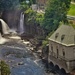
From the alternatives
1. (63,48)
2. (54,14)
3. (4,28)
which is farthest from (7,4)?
(63,48)

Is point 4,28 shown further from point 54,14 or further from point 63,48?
Result: point 63,48

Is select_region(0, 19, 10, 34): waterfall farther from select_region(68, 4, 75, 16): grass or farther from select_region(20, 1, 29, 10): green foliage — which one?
select_region(68, 4, 75, 16): grass

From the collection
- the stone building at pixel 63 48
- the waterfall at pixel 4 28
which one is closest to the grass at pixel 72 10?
the stone building at pixel 63 48

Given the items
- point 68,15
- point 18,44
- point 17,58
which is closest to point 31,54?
point 17,58

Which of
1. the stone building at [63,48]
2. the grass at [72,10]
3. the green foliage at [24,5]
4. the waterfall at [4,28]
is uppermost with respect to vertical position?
the grass at [72,10]

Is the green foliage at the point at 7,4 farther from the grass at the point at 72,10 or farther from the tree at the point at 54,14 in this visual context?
the tree at the point at 54,14

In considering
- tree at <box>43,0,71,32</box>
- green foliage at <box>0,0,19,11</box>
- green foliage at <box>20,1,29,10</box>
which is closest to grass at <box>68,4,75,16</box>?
tree at <box>43,0,71,32</box>
